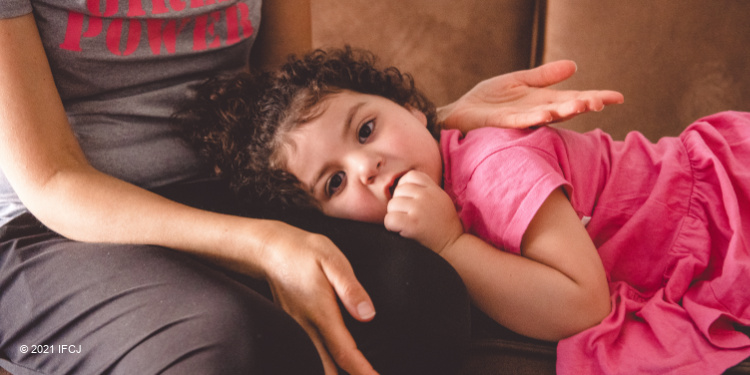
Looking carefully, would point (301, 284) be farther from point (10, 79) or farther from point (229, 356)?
point (10, 79)

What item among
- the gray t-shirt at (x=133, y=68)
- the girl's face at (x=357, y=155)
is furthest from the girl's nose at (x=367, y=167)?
the gray t-shirt at (x=133, y=68)

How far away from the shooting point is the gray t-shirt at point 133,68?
77 cm

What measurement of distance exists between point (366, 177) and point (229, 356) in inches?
16.2

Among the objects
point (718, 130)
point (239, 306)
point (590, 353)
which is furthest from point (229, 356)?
point (718, 130)

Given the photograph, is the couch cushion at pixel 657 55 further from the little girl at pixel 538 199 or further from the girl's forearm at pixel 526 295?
the girl's forearm at pixel 526 295

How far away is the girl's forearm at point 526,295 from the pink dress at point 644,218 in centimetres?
2

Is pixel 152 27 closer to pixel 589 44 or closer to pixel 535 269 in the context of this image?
pixel 535 269

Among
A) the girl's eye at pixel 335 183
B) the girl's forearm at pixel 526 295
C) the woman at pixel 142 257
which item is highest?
the woman at pixel 142 257

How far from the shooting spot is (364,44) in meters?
1.37

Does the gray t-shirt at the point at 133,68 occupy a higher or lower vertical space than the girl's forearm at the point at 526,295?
higher

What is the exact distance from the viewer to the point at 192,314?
0.46 meters

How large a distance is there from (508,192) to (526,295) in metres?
0.15

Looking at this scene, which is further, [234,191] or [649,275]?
[234,191]

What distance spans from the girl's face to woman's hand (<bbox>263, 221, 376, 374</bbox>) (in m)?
0.26
